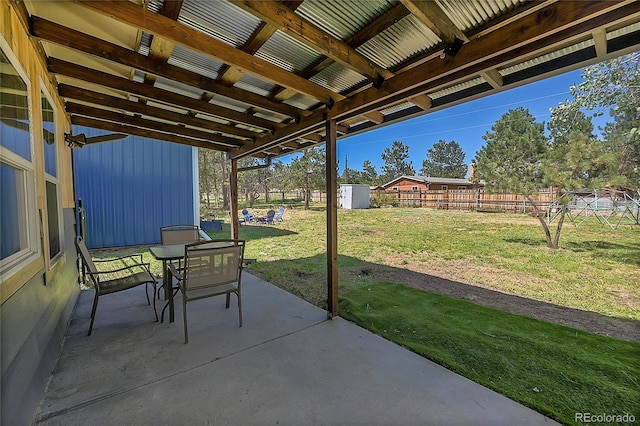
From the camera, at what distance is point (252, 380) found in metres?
1.93

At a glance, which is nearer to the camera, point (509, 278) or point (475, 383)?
point (475, 383)

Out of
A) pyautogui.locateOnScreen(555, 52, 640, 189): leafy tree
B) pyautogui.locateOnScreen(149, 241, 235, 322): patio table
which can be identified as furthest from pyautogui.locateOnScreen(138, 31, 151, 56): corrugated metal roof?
pyautogui.locateOnScreen(555, 52, 640, 189): leafy tree

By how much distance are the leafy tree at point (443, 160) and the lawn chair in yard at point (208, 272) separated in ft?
123

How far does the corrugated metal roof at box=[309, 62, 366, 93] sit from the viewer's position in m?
2.24

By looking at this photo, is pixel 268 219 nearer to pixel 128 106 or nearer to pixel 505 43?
pixel 128 106

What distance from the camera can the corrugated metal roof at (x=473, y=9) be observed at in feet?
4.76

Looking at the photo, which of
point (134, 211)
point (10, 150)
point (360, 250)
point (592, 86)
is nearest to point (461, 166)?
point (592, 86)

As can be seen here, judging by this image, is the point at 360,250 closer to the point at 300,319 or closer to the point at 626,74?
the point at 300,319

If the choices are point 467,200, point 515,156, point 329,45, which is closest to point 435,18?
point 329,45

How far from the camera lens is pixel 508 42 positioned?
5.02 feet

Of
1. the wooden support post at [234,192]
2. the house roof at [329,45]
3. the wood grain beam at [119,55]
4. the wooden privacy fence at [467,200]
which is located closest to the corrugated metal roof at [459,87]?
the house roof at [329,45]

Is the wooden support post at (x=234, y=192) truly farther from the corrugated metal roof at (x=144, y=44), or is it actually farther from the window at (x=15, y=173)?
the window at (x=15, y=173)

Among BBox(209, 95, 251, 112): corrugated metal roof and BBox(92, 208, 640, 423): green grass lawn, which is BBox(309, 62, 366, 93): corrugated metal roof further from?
BBox(92, 208, 640, 423): green grass lawn

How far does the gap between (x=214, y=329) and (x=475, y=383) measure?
2.27 meters
